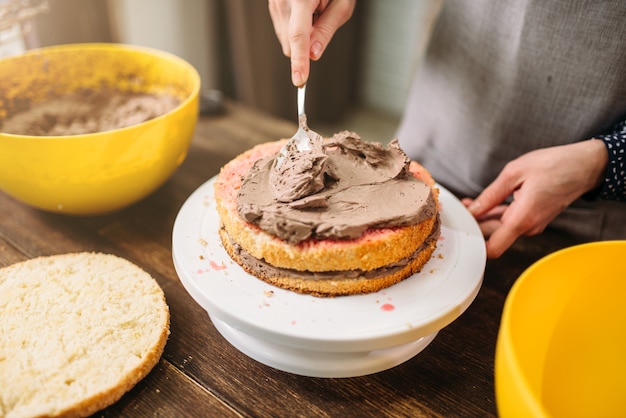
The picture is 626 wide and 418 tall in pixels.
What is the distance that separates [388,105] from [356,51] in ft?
1.80

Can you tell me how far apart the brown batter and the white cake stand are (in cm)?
59

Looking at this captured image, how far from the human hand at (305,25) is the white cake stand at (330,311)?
0.46 metres

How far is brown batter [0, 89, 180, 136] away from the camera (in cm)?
146

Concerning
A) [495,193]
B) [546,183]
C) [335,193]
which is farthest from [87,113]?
[546,183]

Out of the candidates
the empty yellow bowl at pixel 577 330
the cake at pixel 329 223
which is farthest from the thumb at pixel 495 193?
the empty yellow bowl at pixel 577 330

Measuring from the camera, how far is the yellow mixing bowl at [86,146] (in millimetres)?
1212

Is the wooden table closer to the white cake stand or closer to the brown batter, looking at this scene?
the white cake stand

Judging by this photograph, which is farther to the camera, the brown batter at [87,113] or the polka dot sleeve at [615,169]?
the brown batter at [87,113]

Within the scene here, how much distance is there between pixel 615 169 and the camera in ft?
3.93

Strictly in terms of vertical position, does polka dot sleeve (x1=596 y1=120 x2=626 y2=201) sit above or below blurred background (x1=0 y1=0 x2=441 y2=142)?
above

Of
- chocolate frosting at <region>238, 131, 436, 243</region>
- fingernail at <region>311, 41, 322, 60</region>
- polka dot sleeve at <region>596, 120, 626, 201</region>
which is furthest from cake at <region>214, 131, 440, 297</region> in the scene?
polka dot sleeve at <region>596, 120, 626, 201</region>

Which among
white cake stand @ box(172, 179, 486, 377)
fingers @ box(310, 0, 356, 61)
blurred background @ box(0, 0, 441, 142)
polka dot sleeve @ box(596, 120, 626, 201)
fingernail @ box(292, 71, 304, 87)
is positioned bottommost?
blurred background @ box(0, 0, 441, 142)

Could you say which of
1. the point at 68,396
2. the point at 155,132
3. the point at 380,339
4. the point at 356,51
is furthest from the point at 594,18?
the point at 356,51

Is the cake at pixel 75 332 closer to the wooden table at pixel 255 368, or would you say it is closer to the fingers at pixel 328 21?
the wooden table at pixel 255 368
